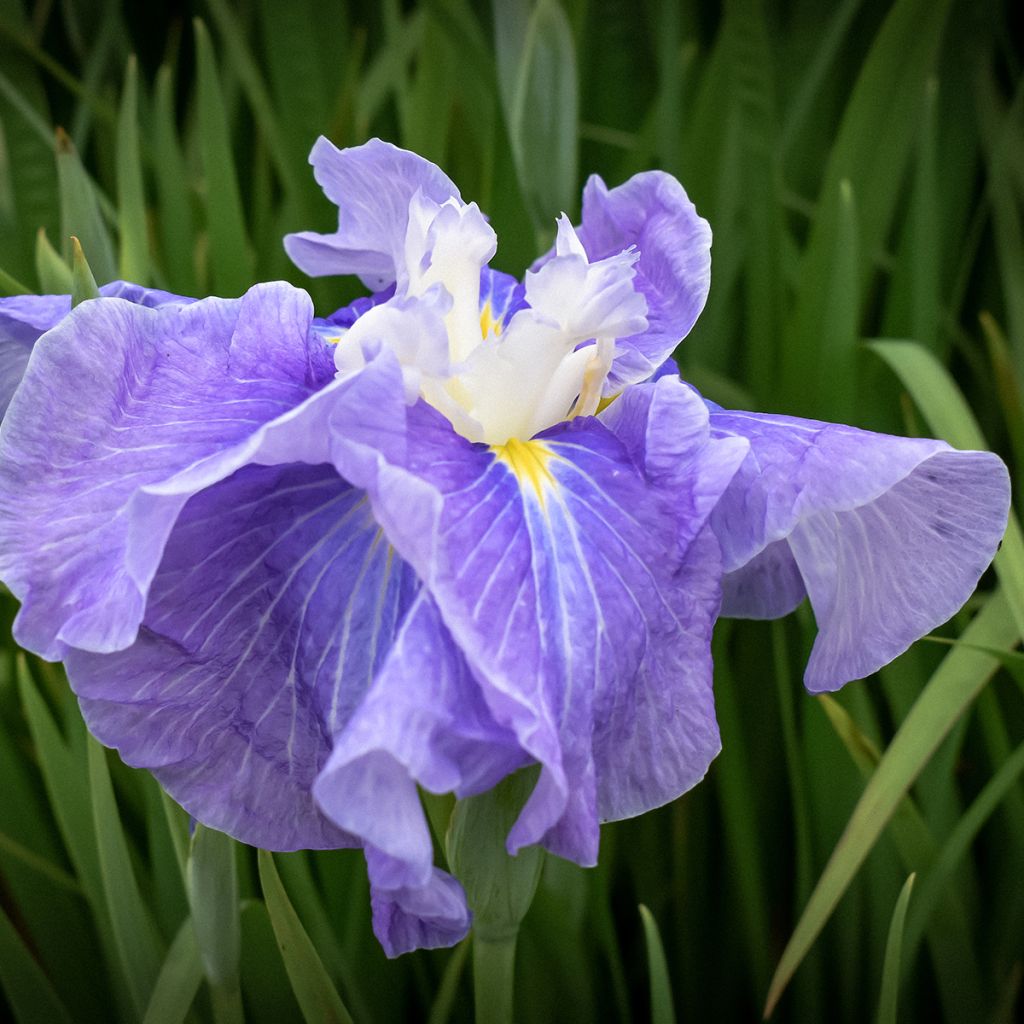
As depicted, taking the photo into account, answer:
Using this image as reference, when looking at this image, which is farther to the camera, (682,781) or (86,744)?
(86,744)

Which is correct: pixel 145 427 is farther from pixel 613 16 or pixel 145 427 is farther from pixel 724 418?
pixel 613 16

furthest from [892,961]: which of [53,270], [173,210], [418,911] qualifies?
[173,210]

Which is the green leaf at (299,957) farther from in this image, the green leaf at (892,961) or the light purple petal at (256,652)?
the green leaf at (892,961)

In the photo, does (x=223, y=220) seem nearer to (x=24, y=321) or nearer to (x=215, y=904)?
(x=24, y=321)

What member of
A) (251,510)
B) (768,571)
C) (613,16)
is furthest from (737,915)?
(613,16)

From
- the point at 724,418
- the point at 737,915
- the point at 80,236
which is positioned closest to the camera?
the point at 724,418

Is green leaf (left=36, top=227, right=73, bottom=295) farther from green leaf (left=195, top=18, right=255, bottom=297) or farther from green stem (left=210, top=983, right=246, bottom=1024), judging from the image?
green stem (left=210, top=983, right=246, bottom=1024)
